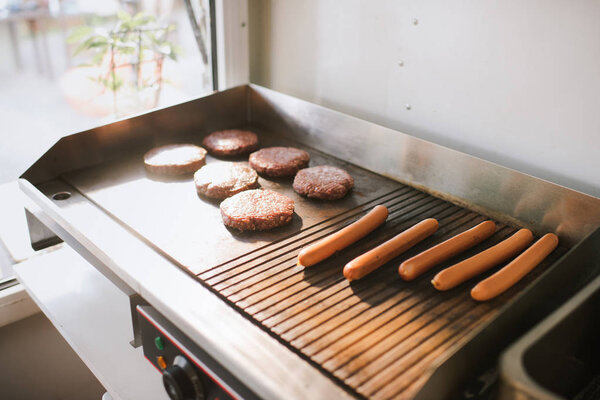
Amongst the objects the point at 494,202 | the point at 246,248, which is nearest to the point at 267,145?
the point at 246,248

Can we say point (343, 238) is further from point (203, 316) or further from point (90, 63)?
point (90, 63)

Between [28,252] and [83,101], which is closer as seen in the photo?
[28,252]

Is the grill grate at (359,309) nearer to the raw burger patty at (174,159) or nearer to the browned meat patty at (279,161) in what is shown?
the browned meat patty at (279,161)

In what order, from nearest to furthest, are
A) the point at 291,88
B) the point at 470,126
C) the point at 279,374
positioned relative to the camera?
the point at 279,374
the point at 470,126
the point at 291,88

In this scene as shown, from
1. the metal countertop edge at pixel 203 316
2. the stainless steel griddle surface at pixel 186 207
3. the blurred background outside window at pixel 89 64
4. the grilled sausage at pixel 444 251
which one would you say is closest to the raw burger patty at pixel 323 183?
the stainless steel griddle surface at pixel 186 207

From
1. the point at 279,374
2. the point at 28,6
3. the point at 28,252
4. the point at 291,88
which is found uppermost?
the point at 28,6

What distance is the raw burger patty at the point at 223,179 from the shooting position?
157 centimetres

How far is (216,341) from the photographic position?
1018 mm

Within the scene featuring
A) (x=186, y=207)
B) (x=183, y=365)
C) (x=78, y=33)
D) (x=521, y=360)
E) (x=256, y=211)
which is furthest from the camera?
(x=78, y=33)

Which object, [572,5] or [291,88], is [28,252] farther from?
[572,5]

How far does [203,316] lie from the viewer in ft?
3.58

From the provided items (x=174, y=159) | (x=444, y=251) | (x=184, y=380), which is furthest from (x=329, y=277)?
(x=174, y=159)

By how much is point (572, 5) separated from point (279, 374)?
1.10 metres

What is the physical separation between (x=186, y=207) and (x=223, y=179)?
14 centimetres
